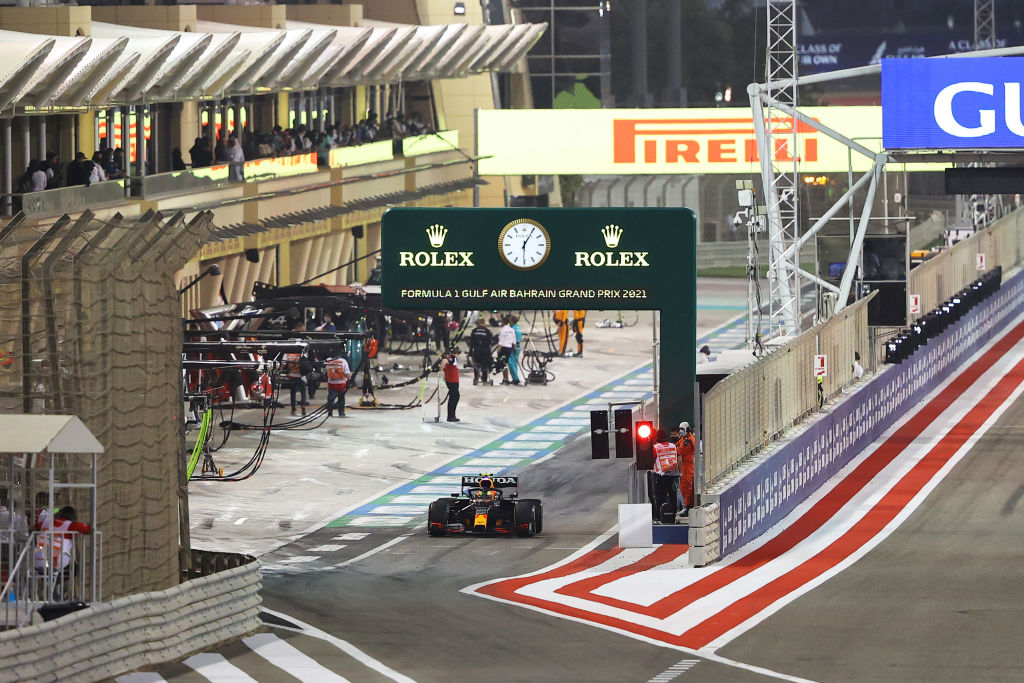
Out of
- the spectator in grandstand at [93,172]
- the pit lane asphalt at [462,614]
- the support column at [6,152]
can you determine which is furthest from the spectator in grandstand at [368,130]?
the pit lane asphalt at [462,614]

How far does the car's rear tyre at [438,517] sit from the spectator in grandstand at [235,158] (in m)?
24.8

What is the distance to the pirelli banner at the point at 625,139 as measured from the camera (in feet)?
247

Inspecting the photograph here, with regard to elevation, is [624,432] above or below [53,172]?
below

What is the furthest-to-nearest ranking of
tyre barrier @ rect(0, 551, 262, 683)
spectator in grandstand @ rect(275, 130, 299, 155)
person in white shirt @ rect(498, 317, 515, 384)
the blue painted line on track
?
spectator in grandstand @ rect(275, 130, 299, 155), person in white shirt @ rect(498, 317, 515, 384), the blue painted line on track, tyre barrier @ rect(0, 551, 262, 683)

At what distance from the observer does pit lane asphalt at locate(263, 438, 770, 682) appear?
22.2 meters

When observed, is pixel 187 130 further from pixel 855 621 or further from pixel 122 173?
pixel 855 621

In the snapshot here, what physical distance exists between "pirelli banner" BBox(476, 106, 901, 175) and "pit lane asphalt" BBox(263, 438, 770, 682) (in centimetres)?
4146

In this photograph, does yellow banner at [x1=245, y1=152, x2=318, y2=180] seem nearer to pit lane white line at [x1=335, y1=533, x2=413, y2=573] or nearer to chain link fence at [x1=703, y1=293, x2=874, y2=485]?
chain link fence at [x1=703, y1=293, x2=874, y2=485]

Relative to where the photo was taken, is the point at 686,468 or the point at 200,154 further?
the point at 200,154

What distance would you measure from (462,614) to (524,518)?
6.39 meters

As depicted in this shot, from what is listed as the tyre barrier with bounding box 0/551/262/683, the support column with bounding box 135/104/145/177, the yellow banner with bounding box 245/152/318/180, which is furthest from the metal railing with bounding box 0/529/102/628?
the yellow banner with bounding box 245/152/318/180

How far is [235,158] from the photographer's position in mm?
56656

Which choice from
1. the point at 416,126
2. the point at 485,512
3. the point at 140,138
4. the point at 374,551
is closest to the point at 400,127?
the point at 416,126

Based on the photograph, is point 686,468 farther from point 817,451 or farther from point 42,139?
point 42,139
